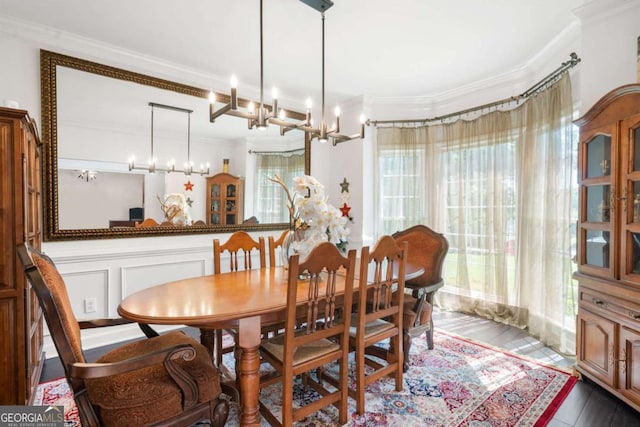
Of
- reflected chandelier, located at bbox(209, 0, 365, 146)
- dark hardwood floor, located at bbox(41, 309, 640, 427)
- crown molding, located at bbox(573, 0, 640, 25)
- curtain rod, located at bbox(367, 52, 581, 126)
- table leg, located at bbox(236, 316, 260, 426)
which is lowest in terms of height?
dark hardwood floor, located at bbox(41, 309, 640, 427)

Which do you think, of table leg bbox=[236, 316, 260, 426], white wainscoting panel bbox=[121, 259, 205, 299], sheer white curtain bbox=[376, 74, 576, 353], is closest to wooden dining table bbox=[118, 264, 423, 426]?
table leg bbox=[236, 316, 260, 426]

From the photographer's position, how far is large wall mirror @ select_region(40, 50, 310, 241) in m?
2.61

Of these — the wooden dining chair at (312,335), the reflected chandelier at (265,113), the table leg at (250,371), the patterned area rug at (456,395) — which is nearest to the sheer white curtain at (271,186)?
the reflected chandelier at (265,113)

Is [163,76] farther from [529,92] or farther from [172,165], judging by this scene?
[529,92]

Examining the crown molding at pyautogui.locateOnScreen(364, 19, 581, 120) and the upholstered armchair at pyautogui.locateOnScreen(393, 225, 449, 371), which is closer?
the upholstered armchair at pyautogui.locateOnScreen(393, 225, 449, 371)

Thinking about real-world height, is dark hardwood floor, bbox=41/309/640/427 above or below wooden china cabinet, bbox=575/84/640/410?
below

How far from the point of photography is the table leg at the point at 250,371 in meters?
1.49

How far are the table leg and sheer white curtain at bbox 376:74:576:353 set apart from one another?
103 inches

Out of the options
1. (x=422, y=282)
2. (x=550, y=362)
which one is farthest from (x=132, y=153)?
(x=550, y=362)

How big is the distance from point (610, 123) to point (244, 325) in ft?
7.94

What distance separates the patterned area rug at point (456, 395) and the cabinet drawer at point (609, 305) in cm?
58

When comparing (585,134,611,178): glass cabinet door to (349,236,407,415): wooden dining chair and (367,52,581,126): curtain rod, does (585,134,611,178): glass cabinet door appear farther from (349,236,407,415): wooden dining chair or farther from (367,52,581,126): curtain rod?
(349,236,407,415): wooden dining chair

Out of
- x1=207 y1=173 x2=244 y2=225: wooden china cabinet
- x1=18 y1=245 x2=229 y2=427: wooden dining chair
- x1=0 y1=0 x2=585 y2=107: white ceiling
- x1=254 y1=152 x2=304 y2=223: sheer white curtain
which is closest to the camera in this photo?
x1=18 y1=245 x2=229 y2=427: wooden dining chair

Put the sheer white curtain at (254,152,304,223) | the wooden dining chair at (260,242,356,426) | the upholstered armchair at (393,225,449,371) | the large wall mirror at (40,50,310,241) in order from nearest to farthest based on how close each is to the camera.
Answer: the wooden dining chair at (260,242,356,426)
the upholstered armchair at (393,225,449,371)
the large wall mirror at (40,50,310,241)
the sheer white curtain at (254,152,304,223)
